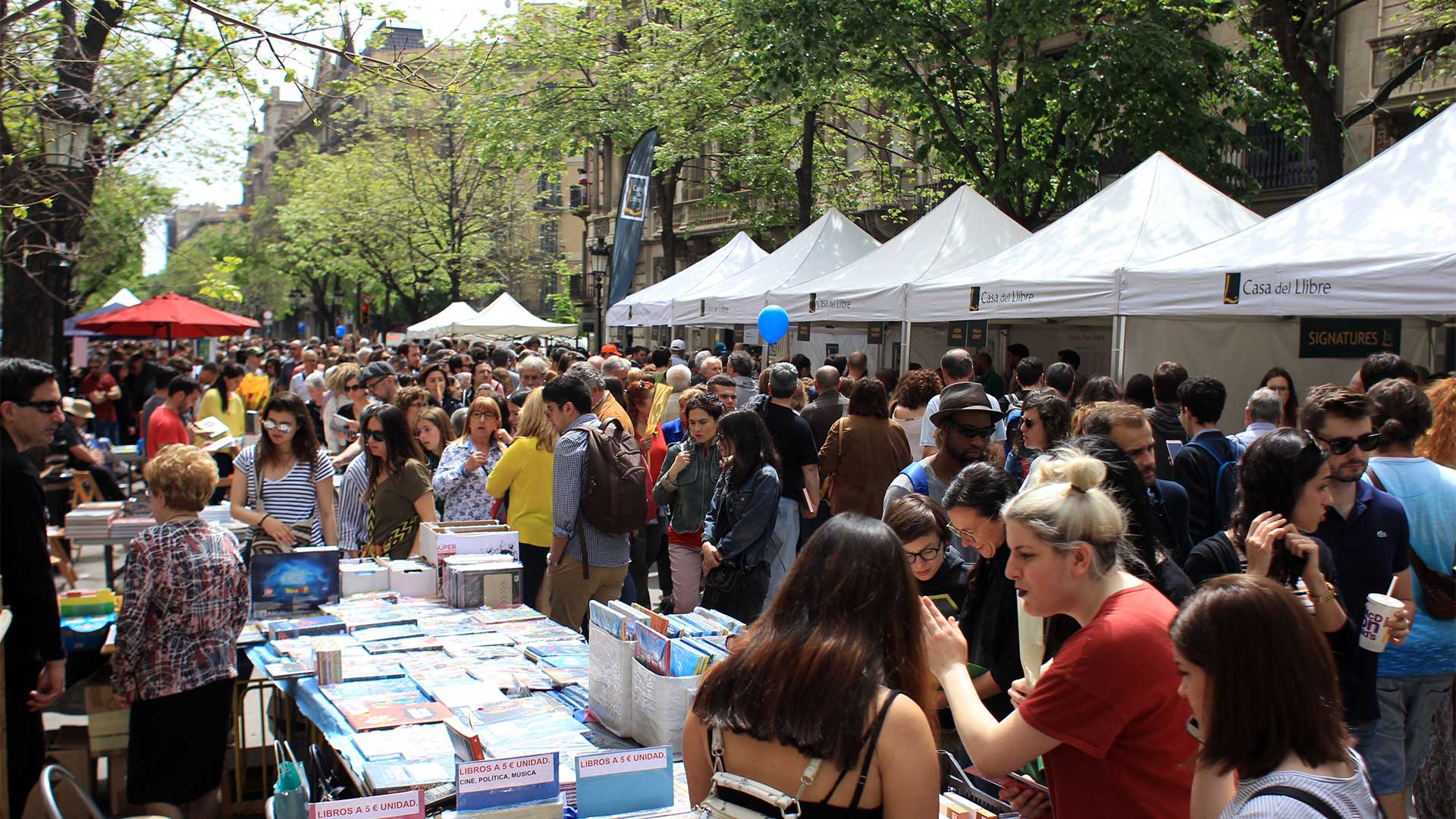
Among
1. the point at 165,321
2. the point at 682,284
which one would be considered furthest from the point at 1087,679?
the point at 165,321

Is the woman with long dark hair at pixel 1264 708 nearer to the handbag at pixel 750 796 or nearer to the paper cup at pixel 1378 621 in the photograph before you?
the handbag at pixel 750 796

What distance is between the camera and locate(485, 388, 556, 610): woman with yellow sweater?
6.86 meters

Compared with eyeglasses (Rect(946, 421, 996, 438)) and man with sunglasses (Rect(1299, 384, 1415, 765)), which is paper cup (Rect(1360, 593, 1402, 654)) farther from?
eyeglasses (Rect(946, 421, 996, 438))

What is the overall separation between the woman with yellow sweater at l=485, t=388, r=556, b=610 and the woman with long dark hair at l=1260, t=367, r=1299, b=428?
4.97 meters

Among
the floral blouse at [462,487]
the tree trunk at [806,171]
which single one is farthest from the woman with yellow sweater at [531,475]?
the tree trunk at [806,171]

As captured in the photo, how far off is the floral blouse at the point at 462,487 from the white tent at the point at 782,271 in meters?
7.59

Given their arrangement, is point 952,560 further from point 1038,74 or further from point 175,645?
point 1038,74

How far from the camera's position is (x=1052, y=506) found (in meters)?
2.70

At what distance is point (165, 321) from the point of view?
18.1 meters

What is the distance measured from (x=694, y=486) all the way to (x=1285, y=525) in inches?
148

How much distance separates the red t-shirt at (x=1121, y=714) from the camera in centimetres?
254

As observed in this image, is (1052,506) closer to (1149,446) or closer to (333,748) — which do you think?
(1149,446)

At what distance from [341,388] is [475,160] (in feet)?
92.9

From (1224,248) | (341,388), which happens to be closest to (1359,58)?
(1224,248)
